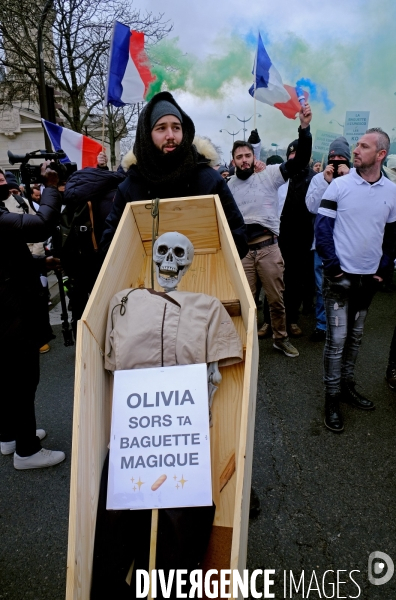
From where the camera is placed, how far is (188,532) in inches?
→ 57.7

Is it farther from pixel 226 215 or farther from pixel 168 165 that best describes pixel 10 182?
pixel 226 215

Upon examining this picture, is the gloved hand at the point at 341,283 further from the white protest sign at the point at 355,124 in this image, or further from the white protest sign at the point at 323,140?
the white protest sign at the point at 355,124

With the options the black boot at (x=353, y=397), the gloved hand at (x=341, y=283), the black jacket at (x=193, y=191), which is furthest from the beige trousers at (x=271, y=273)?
the black jacket at (x=193, y=191)

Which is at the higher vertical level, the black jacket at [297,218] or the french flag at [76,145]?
the french flag at [76,145]

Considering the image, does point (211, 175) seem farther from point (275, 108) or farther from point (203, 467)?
point (275, 108)

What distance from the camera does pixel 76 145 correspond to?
5879 mm

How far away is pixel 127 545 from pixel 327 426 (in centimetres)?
194

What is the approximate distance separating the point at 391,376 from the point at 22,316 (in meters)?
3.13

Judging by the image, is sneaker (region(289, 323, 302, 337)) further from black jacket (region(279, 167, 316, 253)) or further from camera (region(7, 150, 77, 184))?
camera (region(7, 150, 77, 184))

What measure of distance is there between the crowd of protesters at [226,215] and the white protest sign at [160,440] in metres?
0.97

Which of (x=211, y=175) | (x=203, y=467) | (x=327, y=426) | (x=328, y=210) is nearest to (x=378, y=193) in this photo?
(x=328, y=210)

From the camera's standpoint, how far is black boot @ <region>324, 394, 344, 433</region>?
2.92 metres

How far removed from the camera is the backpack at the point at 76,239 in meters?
3.14

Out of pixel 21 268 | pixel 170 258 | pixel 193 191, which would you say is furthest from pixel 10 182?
pixel 170 258
